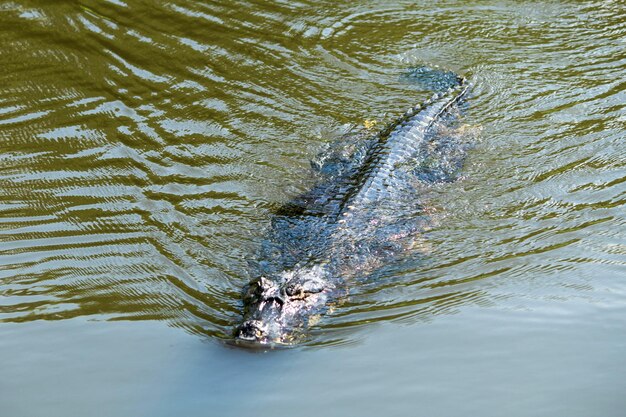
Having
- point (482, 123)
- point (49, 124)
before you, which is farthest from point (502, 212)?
point (49, 124)

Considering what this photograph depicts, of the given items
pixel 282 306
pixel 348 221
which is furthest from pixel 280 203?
pixel 282 306

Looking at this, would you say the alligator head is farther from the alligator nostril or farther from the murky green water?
the murky green water

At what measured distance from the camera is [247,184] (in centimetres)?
630

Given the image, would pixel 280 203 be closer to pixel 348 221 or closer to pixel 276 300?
pixel 348 221

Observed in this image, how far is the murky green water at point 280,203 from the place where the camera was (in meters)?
4.38

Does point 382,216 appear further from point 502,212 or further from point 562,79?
point 562,79

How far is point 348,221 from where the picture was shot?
220 inches

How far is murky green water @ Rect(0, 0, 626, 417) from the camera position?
4.38 metres

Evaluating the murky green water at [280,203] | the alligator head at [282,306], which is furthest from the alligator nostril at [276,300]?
the murky green water at [280,203]

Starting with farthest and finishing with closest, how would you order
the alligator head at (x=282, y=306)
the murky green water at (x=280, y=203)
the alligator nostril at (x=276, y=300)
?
the alligator nostril at (x=276, y=300) → the alligator head at (x=282, y=306) → the murky green water at (x=280, y=203)

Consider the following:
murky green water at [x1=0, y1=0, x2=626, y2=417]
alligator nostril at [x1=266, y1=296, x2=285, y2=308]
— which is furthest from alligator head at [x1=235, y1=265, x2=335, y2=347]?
murky green water at [x1=0, y1=0, x2=626, y2=417]

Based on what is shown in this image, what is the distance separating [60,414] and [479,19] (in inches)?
260

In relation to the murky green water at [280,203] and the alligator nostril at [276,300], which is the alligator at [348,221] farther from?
the murky green water at [280,203]

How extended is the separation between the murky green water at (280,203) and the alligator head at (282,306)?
0.37ft
